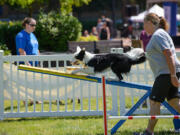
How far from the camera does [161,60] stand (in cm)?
461

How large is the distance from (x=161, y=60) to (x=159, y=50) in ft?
0.49

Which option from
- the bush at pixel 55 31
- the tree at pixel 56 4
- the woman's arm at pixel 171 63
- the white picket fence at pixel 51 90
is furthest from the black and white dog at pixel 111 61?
the tree at pixel 56 4

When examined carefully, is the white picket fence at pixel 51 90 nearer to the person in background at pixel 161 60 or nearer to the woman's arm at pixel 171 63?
the person in background at pixel 161 60

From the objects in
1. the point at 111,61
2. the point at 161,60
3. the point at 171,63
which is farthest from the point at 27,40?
the point at 171,63

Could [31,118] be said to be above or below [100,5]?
below

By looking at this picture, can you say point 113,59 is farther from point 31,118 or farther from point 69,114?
point 31,118

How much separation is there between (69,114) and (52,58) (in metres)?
1.10

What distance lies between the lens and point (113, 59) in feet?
17.3

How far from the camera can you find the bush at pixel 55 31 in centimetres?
1576

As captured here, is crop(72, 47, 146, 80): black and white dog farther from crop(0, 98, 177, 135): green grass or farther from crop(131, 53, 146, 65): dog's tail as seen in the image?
crop(0, 98, 177, 135): green grass

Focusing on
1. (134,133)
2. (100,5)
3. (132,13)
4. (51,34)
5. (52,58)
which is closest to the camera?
(134,133)

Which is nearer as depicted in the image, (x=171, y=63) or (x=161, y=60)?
(x=171, y=63)

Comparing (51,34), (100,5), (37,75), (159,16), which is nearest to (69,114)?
(37,75)

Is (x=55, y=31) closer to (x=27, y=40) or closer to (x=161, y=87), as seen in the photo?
(x=27, y=40)
